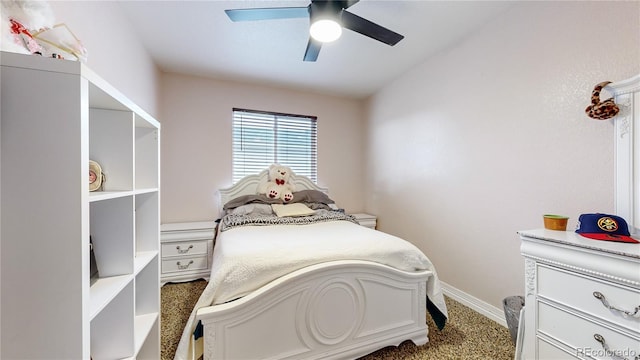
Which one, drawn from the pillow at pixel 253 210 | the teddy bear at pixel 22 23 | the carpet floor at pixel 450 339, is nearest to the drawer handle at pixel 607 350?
the carpet floor at pixel 450 339

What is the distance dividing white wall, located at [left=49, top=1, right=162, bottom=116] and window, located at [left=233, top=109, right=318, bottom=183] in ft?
3.48

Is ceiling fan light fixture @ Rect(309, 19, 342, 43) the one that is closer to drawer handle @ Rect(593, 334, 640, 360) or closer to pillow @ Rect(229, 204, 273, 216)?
pillow @ Rect(229, 204, 273, 216)

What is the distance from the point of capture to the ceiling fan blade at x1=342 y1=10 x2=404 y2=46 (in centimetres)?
155

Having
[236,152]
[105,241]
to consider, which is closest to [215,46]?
[236,152]

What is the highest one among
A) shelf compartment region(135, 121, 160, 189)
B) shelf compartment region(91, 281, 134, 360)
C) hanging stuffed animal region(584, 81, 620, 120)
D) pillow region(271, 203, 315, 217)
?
hanging stuffed animal region(584, 81, 620, 120)

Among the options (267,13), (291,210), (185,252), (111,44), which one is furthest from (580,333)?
(111,44)

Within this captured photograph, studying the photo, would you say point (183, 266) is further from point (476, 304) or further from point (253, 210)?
point (476, 304)

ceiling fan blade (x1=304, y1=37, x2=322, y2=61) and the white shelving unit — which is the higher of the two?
ceiling fan blade (x1=304, y1=37, x2=322, y2=61)

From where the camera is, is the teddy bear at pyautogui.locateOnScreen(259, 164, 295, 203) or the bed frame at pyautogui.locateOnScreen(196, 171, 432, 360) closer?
the bed frame at pyautogui.locateOnScreen(196, 171, 432, 360)

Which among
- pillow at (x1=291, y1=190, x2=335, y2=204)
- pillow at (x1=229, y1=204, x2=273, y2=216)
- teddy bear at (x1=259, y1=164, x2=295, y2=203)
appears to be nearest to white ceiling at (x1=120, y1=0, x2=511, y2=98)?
teddy bear at (x1=259, y1=164, x2=295, y2=203)

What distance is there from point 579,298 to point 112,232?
1.99 m

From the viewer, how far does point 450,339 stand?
1.72 m

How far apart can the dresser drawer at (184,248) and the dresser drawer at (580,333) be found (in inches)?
106

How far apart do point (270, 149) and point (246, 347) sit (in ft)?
8.17
